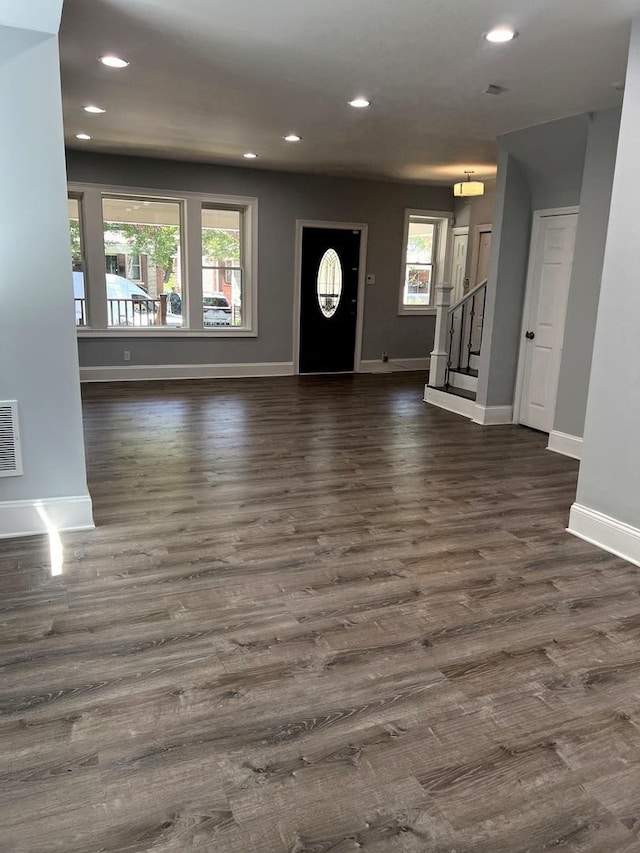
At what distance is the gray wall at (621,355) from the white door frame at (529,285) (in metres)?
2.38

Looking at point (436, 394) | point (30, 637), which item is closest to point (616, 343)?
point (30, 637)

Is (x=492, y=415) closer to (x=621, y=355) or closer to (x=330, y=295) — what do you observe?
(x=621, y=355)

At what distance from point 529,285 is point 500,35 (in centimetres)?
296

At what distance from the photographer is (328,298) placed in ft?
29.3

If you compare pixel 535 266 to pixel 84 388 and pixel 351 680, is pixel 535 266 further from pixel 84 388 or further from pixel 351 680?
pixel 84 388

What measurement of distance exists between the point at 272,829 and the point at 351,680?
67cm

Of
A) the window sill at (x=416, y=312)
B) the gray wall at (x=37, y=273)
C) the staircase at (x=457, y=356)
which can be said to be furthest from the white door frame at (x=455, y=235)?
the gray wall at (x=37, y=273)

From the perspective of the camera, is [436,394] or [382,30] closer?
[382,30]

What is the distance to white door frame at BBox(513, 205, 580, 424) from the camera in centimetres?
559

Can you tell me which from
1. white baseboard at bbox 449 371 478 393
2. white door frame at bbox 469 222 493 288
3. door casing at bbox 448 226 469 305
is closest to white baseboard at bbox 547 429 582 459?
white baseboard at bbox 449 371 478 393

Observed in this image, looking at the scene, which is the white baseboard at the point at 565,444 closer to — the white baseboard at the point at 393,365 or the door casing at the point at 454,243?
the door casing at the point at 454,243

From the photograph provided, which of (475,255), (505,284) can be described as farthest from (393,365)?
(505,284)

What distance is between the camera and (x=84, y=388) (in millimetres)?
7496

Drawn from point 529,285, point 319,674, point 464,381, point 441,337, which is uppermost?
point 529,285
